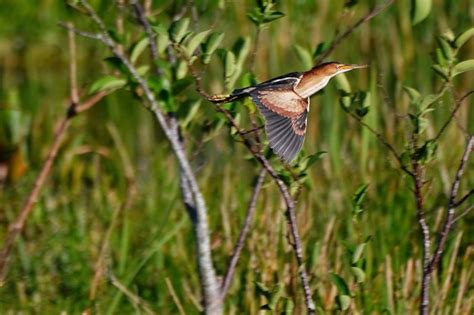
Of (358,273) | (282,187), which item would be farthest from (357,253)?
(282,187)

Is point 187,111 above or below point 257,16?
A: below

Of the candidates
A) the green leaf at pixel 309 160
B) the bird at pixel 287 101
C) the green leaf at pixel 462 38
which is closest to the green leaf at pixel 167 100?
the bird at pixel 287 101

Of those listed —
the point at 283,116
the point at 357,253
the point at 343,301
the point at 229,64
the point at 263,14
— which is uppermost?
the point at 263,14

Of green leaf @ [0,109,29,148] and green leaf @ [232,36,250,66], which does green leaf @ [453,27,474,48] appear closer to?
green leaf @ [232,36,250,66]

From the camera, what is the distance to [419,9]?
2.53 m

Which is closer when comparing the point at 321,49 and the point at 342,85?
the point at 342,85

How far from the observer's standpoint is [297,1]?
5938mm

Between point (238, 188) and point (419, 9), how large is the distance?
1.27 m

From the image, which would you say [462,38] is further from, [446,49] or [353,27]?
[353,27]

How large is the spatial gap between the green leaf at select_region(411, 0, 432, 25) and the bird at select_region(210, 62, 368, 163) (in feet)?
0.58

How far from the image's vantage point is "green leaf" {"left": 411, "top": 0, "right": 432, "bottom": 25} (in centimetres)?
252

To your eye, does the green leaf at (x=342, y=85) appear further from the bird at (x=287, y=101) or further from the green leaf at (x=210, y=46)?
the green leaf at (x=210, y=46)

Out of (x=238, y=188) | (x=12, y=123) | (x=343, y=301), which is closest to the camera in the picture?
(x=343, y=301)

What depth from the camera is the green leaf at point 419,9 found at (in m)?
2.52
